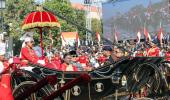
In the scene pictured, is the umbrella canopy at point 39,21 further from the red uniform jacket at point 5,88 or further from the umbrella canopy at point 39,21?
the red uniform jacket at point 5,88

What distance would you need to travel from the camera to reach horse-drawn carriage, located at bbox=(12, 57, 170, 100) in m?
8.35

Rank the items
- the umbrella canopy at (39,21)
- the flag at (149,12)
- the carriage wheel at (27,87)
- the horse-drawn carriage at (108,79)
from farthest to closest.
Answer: the flag at (149,12) → the umbrella canopy at (39,21) → the horse-drawn carriage at (108,79) → the carriage wheel at (27,87)

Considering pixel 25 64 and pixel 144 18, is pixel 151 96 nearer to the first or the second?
pixel 25 64

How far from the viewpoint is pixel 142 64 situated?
942 centimetres

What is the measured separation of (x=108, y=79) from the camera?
29.7ft

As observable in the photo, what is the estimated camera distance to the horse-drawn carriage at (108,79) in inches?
329

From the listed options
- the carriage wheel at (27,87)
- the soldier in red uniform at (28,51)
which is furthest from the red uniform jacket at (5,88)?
the soldier in red uniform at (28,51)

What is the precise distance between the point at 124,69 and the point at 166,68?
1.27m

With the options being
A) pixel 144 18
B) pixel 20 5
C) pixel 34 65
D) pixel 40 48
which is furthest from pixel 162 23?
pixel 34 65

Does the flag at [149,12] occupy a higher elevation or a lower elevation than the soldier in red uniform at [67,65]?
higher

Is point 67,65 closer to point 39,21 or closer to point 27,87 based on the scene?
point 39,21

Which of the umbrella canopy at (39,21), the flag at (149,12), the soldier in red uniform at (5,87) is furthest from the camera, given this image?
the flag at (149,12)

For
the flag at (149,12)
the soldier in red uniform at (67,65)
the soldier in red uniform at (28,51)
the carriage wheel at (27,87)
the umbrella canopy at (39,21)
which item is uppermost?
the flag at (149,12)

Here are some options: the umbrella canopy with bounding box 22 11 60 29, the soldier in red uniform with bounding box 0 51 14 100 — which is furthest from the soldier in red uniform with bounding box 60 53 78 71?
the soldier in red uniform with bounding box 0 51 14 100
